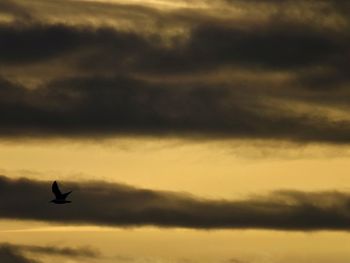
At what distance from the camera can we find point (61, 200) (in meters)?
109
